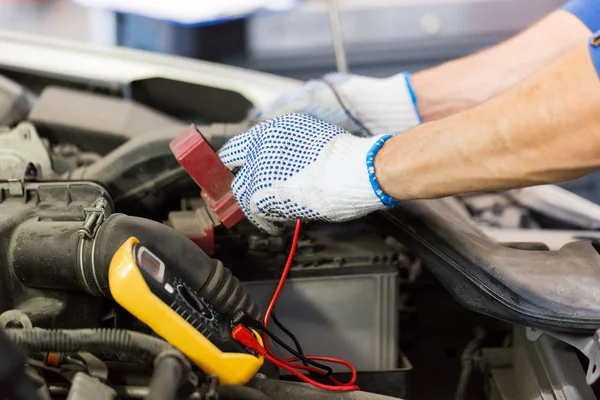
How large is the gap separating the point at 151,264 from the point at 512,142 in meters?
0.41

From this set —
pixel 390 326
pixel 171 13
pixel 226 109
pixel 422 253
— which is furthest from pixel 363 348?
pixel 171 13

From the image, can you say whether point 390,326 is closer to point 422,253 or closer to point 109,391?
point 422,253

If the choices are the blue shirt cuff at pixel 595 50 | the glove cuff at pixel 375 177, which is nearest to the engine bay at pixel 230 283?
the glove cuff at pixel 375 177

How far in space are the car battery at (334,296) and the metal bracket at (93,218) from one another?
193 mm

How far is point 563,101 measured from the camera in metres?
Answer: 0.62

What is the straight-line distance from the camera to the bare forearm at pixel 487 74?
3.80ft

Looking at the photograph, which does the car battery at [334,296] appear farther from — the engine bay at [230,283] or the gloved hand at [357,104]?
the gloved hand at [357,104]

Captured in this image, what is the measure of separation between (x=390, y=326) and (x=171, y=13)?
6.02 ft

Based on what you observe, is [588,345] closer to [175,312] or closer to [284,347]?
[284,347]

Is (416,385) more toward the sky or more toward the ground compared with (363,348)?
more toward the ground

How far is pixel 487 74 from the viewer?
3.88ft

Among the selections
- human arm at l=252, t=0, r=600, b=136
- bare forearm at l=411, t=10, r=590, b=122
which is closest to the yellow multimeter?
human arm at l=252, t=0, r=600, b=136

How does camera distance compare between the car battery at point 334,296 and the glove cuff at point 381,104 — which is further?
the glove cuff at point 381,104

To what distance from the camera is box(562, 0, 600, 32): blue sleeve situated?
109 centimetres
